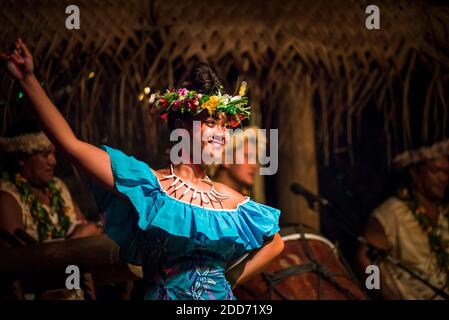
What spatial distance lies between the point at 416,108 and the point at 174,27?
204cm

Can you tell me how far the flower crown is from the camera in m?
2.48

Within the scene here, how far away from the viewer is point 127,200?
2.42 m

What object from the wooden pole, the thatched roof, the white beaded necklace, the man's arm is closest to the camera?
the white beaded necklace

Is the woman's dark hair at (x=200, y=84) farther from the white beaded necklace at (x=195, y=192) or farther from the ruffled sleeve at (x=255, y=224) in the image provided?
the ruffled sleeve at (x=255, y=224)

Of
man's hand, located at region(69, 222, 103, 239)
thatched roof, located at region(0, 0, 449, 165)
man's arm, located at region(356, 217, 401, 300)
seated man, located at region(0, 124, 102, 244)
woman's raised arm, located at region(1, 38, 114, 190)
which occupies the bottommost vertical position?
man's arm, located at region(356, 217, 401, 300)

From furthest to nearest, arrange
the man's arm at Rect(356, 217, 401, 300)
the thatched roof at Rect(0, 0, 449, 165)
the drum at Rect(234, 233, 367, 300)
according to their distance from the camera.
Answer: the man's arm at Rect(356, 217, 401, 300)
the thatched roof at Rect(0, 0, 449, 165)
the drum at Rect(234, 233, 367, 300)

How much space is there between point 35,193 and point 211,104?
179cm

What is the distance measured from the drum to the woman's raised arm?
1.52 metres

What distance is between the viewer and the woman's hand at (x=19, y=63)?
220cm

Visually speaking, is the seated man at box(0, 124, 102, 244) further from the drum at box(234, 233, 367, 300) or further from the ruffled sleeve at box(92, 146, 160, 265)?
the ruffled sleeve at box(92, 146, 160, 265)

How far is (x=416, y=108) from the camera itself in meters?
5.11

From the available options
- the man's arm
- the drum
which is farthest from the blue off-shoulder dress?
the man's arm

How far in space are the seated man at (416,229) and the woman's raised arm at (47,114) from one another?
2.43 m

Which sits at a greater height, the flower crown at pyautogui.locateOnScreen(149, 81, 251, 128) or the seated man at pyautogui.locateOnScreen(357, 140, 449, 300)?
the flower crown at pyautogui.locateOnScreen(149, 81, 251, 128)
